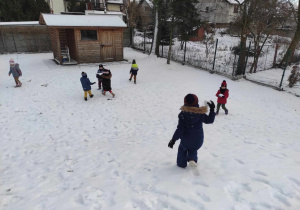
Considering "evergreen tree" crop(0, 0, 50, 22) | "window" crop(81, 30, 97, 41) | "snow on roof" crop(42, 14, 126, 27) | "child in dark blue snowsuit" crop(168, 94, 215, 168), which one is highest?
"evergreen tree" crop(0, 0, 50, 22)

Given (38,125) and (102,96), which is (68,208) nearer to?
(38,125)

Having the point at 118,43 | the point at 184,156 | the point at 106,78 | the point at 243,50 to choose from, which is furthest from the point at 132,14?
the point at 184,156

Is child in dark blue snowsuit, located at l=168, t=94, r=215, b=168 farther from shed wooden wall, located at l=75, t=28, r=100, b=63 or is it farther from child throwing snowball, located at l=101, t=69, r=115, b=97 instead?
shed wooden wall, located at l=75, t=28, r=100, b=63

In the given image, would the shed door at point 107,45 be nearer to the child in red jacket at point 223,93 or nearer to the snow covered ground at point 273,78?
the snow covered ground at point 273,78

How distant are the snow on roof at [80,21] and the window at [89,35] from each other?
0.71 metres

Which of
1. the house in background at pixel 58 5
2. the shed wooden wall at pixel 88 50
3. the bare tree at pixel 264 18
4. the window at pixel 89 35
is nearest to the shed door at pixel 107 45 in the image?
the shed wooden wall at pixel 88 50

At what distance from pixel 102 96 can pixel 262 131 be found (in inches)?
277

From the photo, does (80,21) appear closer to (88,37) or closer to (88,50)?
(88,37)

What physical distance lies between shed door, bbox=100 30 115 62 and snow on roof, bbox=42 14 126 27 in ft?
2.44

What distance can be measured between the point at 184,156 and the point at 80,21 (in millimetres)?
15012

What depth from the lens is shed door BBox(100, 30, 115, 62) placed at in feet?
54.9

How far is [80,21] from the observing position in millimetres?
15719

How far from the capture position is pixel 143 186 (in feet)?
12.3

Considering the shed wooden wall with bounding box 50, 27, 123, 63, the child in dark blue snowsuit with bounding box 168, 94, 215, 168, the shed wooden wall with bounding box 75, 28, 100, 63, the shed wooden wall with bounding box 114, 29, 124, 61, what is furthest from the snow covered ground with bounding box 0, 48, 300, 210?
the shed wooden wall with bounding box 114, 29, 124, 61
